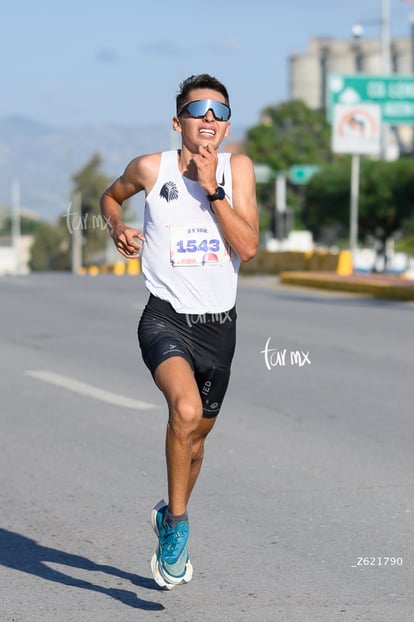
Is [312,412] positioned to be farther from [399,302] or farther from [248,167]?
[399,302]

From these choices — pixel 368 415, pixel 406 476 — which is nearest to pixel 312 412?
pixel 368 415

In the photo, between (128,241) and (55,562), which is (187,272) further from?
(55,562)

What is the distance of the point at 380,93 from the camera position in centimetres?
4028

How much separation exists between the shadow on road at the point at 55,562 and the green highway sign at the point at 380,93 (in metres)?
34.4

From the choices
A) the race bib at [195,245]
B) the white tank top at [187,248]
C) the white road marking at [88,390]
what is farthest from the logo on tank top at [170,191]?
the white road marking at [88,390]

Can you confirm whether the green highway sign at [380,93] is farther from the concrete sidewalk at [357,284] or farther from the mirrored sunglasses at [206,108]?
the mirrored sunglasses at [206,108]

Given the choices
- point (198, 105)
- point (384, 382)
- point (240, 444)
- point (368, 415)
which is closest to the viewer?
point (198, 105)

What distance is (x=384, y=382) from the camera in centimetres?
1272

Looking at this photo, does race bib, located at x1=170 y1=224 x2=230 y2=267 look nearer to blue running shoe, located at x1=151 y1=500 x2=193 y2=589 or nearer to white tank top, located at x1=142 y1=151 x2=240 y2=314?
white tank top, located at x1=142 y1=151 x2=240 y2=314

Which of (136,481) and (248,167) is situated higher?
(248,167)

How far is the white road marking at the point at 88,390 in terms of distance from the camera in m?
11.3

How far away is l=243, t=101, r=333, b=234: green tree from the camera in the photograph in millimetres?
96812

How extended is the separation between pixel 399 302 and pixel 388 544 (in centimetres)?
2056

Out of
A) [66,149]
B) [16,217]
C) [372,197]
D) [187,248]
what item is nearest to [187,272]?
[187,248]
